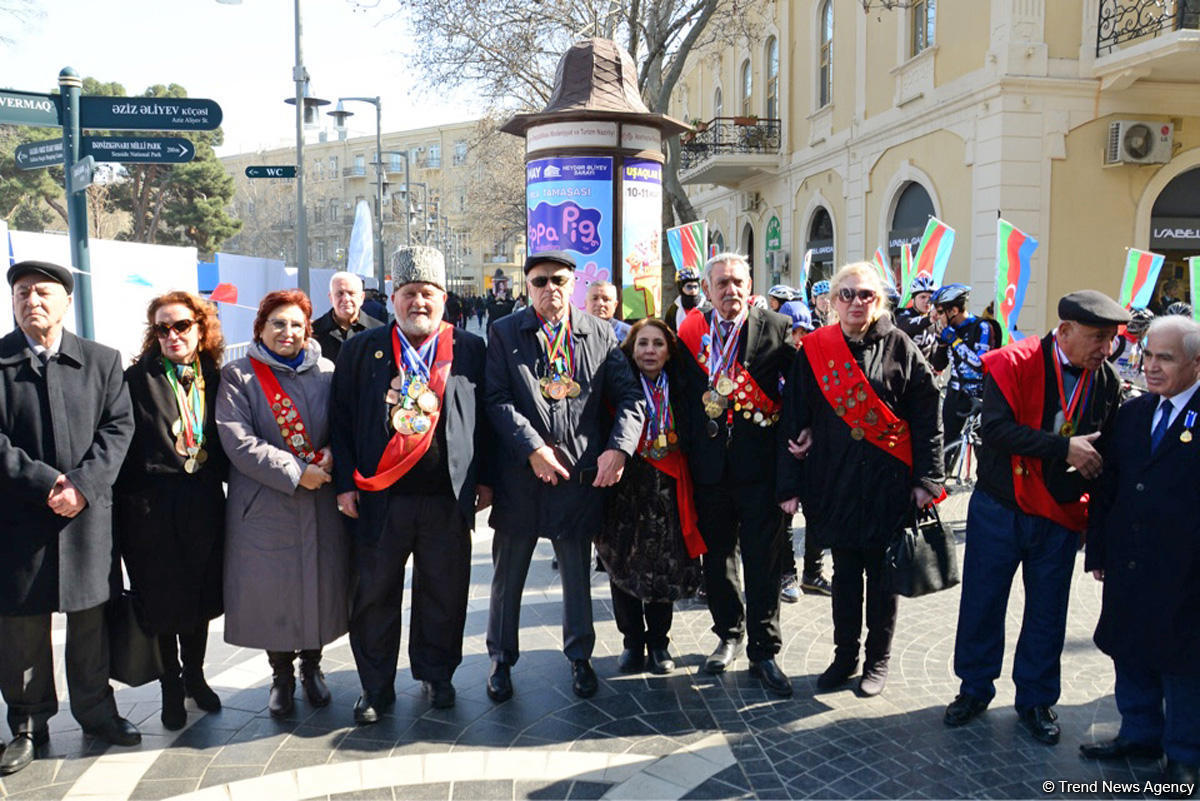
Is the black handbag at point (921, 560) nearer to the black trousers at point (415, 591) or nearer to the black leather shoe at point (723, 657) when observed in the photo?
the black leather shoe at point (723, 657)

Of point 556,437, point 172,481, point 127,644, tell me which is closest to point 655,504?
point 556,437

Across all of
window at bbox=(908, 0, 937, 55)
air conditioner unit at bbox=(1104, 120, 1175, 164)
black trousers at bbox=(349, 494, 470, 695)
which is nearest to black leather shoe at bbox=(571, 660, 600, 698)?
black trousers at bbox=(349, 494, 470, 695)

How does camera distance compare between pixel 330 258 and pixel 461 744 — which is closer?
pixel 461 744

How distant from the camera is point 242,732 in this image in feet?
12.8

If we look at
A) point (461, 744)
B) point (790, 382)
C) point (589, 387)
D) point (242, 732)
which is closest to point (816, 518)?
point (790, 382)

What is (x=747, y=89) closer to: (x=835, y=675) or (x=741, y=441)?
(x=741, y=441)

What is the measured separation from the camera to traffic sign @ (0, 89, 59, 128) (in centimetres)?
644

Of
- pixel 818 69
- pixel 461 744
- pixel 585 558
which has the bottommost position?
pixel 461 744

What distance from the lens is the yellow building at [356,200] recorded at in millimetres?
63625

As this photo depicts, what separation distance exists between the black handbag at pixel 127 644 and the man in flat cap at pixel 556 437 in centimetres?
152

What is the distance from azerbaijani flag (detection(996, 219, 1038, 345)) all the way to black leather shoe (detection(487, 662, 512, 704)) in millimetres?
5152

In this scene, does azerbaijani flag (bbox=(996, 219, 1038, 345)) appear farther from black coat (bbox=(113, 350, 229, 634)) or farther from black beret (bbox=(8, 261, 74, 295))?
black beret (bbox=(8, 261, 74, 295))

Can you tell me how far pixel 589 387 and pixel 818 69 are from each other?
2076 cm

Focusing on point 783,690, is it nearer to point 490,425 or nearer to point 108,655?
point 490,425
